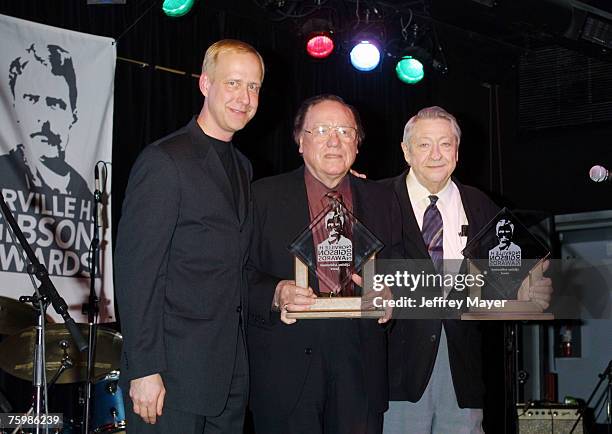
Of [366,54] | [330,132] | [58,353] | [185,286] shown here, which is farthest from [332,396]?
[366,54]

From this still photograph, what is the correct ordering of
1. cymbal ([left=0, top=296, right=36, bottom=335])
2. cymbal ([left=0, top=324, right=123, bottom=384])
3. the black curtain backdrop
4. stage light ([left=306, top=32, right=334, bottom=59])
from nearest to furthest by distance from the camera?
cymbal ([left=0, top=296, right=36, bottom=335])
cymbal ([left=0, top=324, right=123, bottom=384])
the black curtain backdrop
stage light ([left=306, top=32, right=334, bottom=59])

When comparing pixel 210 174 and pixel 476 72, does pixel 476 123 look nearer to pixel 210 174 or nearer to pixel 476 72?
pixel 476 72

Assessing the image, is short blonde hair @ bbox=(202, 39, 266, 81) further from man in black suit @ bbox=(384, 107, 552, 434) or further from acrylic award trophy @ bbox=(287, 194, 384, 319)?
man in black suit @ bbox=(384, 107, 552, 434)

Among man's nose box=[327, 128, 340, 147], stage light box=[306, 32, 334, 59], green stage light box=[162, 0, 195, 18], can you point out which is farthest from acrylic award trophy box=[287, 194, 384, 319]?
stage light box=[306, 32, 334, 59]

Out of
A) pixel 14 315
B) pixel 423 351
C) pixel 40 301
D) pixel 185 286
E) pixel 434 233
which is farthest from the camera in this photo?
pixel 14 315

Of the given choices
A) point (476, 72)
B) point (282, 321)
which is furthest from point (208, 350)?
point (476, 72)

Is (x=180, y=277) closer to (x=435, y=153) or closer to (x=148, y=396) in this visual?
(x=148, y=396)

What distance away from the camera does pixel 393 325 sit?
3674mm

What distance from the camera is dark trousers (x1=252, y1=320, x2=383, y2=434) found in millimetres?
3332

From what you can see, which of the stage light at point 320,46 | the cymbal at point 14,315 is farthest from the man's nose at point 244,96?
the stage light at point 320,46

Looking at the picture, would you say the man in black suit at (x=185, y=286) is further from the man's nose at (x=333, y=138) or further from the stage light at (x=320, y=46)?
the stage light at (x=320, y=46)

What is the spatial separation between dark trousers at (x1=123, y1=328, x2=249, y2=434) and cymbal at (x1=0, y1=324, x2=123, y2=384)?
6.60 feet

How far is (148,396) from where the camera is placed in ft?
9.61

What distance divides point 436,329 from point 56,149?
140 inches
